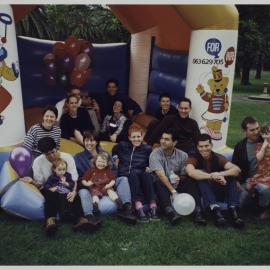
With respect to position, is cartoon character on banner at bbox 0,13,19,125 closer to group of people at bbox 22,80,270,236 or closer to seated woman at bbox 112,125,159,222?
group of people at bbox 22,80,270,236

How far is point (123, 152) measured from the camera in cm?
404

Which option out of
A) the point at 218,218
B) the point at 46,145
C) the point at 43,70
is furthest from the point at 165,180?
the point at 43,70

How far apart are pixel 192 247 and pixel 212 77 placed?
6.07 feet

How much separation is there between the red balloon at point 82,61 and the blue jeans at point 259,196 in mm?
3024

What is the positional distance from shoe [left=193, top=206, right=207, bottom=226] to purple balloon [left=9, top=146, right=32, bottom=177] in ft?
4.71

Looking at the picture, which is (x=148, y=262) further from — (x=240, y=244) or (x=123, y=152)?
(x=123, y=152)

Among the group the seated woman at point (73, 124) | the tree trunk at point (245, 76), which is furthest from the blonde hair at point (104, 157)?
the tree trunk at point (245, 76)

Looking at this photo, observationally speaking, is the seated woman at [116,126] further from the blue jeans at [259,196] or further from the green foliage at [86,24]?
the green foliage at [86,24]

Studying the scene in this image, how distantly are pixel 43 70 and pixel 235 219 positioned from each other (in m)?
→ 3.72

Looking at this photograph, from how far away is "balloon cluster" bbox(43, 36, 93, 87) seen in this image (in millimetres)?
5963

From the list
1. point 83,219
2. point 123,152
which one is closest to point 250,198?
point 123,152

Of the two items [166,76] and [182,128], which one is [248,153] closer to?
[182,128]

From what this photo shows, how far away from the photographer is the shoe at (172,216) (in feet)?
11.8

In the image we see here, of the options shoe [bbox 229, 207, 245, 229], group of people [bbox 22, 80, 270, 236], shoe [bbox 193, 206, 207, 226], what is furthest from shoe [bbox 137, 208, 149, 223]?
shoe [bbox 229, 207, 245, 229]
